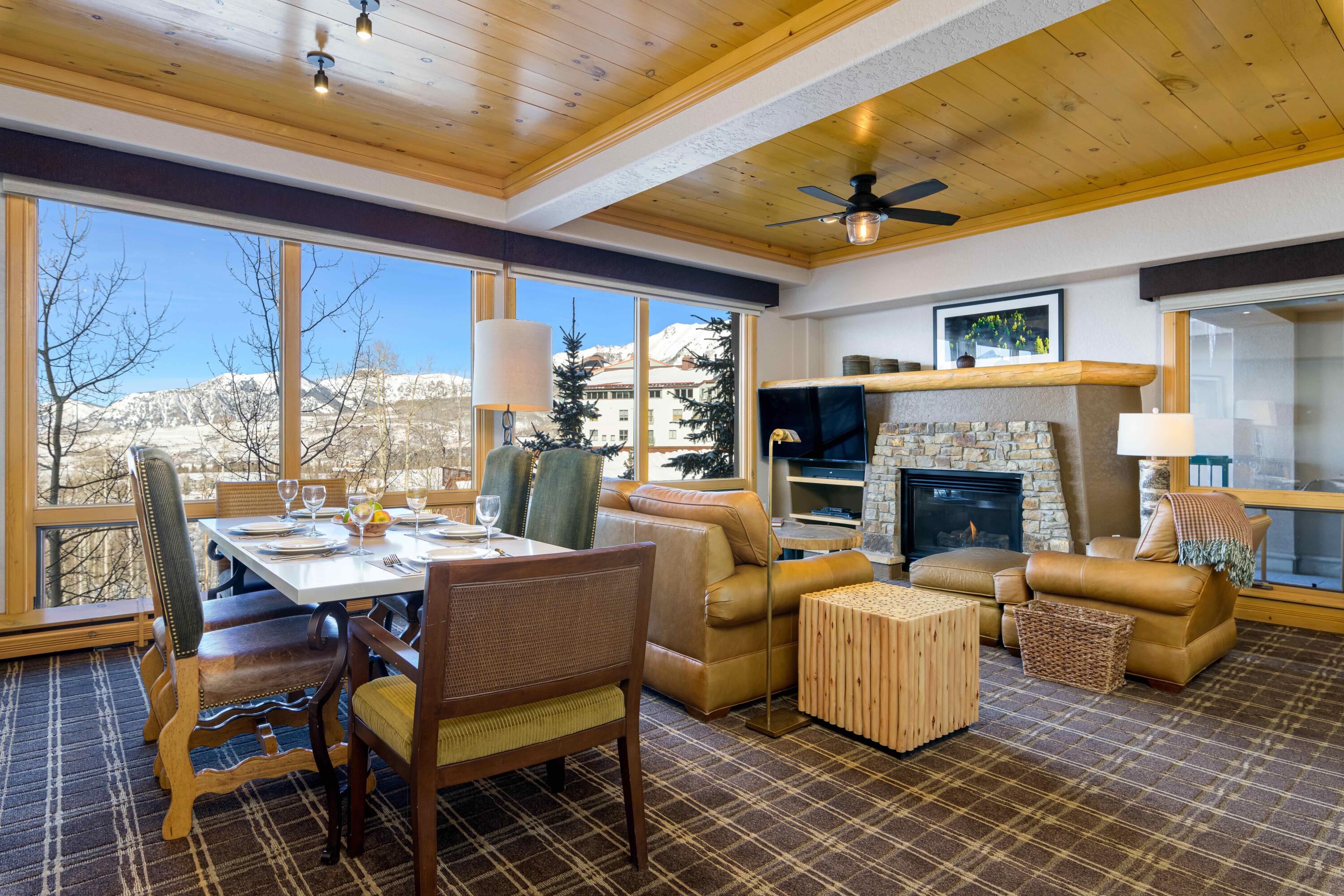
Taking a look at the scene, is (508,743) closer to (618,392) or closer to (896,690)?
(896,690)

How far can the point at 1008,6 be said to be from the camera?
229 centimetres

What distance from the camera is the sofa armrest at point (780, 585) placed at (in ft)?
9.04

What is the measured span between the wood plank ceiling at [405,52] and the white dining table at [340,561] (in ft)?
6.56

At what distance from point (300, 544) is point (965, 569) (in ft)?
10.6

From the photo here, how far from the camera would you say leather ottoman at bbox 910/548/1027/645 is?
3.83 metres

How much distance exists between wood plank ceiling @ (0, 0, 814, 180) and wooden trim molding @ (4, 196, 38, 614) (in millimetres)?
805

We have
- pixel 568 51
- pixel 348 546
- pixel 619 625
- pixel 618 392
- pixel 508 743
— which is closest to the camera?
pixel 508 743

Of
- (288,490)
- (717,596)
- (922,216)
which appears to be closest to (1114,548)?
(922,216)

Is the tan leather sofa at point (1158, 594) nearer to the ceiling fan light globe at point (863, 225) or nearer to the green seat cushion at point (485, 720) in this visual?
the ceiling fan light globe at point (863, 225)

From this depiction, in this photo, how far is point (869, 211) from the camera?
429 centimetres

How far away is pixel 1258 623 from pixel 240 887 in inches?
211

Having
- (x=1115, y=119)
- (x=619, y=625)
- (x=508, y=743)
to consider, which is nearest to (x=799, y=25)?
(x=1115, y=119)

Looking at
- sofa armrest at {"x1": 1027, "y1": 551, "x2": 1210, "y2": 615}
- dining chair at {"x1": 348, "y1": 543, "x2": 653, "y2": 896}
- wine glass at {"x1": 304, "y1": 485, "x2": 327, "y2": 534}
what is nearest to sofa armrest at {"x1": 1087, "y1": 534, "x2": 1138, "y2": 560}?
sofa armrest at {"x1": 1027, "y1": 551, "x2": 1210, "y2": 615}

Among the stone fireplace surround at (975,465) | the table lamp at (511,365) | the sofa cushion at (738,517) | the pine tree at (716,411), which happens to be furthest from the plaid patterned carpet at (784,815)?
the pine tree at (716,411)
